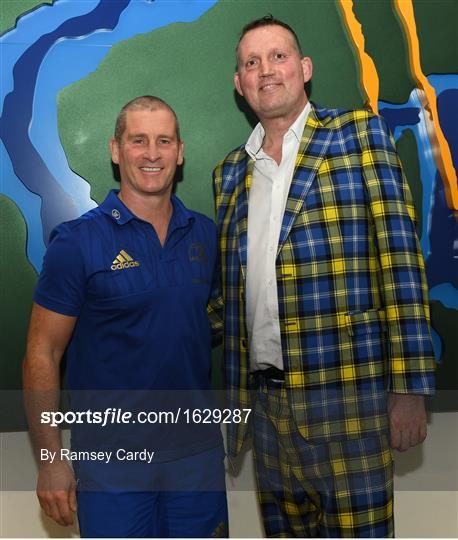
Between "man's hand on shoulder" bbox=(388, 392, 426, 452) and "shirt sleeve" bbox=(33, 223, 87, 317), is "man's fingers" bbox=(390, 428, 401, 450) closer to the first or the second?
"man's hand on shoulder" bbox=(388, 392, 426, 452)

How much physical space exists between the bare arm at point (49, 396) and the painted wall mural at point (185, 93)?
51 cm

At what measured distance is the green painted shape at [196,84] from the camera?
1968 millimetres

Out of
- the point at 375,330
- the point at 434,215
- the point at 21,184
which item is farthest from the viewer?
the point at 434,215

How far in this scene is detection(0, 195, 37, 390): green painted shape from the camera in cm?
195

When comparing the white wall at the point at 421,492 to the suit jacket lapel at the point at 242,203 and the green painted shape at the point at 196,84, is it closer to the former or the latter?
the suit jacket lapel at the point at 242,203

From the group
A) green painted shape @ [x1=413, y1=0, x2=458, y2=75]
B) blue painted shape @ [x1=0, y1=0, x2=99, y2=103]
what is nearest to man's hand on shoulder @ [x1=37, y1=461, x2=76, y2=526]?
blue painted shape @ [x1=0, y1=0, x2=99, y2=103]

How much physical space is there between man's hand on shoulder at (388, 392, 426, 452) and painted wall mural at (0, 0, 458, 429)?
0.68m

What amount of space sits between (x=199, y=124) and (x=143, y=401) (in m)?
0.98

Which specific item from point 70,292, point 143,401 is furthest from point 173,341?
point 70,292

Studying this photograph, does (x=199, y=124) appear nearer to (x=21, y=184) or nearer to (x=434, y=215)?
(x=21, y=184)

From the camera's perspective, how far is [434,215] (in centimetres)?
207

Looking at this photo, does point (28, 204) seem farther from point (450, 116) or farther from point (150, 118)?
point (450, 116)

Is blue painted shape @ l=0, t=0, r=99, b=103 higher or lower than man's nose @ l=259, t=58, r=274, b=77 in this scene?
higher

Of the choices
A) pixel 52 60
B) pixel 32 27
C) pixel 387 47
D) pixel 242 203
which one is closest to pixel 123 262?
pixel 242 203
